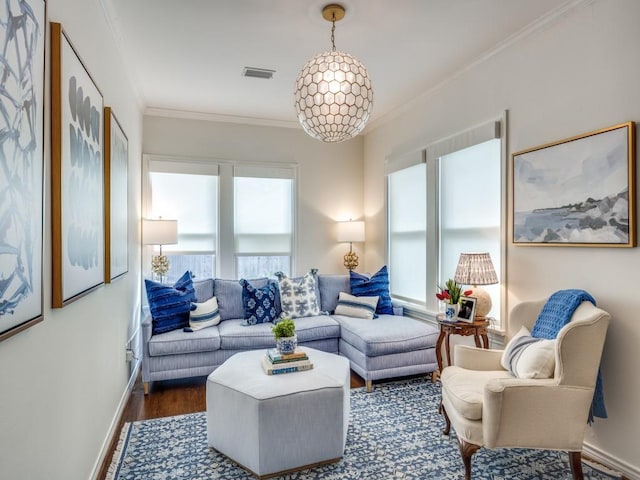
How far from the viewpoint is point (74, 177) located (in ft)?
5.84

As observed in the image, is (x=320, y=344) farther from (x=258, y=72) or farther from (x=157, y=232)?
(x=258, y=72)

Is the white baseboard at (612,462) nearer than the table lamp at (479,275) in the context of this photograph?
Yes

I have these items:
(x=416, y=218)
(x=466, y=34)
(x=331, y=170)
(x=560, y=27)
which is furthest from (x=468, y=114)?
(x=331, y=170)

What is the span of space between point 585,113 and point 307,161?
3.31 metres

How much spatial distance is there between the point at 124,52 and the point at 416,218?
308cm

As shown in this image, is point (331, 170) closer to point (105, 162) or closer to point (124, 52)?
point (124, 52)

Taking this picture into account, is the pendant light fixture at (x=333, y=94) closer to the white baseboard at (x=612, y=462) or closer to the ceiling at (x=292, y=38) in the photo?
the ceiling at (x=292, y=38)

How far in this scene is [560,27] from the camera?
2615 millimetres

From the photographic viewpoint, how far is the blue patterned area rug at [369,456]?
2.19 metres

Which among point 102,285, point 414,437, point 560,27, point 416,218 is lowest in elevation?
point 414,437

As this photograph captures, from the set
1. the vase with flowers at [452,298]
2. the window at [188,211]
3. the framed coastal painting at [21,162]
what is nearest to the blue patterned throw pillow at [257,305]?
the window at [188,211]

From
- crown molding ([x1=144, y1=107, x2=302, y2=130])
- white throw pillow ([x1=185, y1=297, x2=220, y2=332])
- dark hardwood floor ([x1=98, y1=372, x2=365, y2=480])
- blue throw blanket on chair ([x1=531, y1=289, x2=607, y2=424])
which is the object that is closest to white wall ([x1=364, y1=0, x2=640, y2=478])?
blue throw blanket on chair ([x1=531, y1=289, x2=607, y2=424])

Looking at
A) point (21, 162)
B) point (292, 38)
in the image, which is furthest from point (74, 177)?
→ point (292, 38)

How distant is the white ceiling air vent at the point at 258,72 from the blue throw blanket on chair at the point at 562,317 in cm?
287
